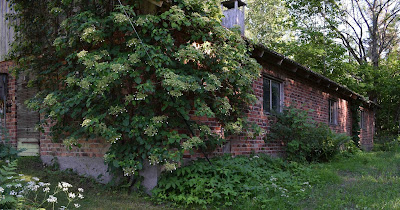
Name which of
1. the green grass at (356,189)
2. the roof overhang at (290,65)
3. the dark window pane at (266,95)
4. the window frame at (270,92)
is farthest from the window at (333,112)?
the dark window pane at (266,95)

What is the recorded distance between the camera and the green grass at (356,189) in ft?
17.1

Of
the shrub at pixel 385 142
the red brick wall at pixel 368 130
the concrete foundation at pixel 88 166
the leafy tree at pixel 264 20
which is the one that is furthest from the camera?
the leafy tree at pixel 264 20

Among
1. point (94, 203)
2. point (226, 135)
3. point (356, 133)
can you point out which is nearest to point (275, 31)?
point (356, 133)

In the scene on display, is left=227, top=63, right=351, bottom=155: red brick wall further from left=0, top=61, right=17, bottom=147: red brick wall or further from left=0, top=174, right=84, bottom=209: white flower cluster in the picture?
left=0, top=61, right=17, bottom=147: red brick wall

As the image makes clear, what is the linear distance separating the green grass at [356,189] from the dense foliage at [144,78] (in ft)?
6.40

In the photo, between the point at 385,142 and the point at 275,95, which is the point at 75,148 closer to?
the point at 275,95

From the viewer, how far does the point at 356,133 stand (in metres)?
16.3

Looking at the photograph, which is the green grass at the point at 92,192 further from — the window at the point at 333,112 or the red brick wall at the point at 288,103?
the window at the point at 333,112

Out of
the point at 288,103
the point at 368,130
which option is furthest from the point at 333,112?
the point at 368,130

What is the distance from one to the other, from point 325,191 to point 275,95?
413 cm

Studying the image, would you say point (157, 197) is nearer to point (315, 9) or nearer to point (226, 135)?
point (226, 135)

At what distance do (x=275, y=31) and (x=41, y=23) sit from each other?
1108 inches

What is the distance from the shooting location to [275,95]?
9.77 meters

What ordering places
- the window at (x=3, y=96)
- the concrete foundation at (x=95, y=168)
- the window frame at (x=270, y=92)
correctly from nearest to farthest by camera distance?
the concrete foundation at (x=95, y=168), the window at (x=3, y=96), the window frame at (x=270, y=92)
